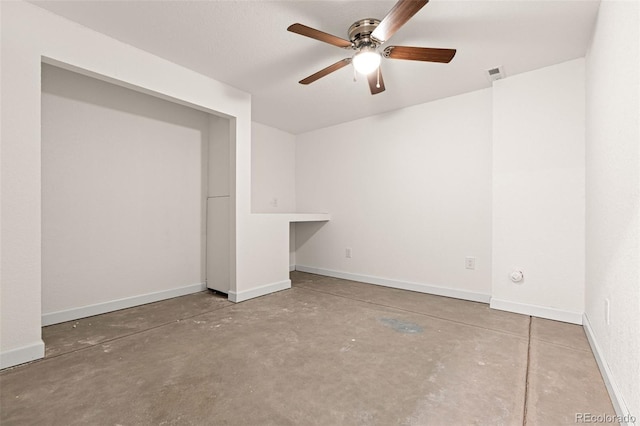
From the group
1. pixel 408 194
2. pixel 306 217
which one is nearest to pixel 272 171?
pixel 306 217

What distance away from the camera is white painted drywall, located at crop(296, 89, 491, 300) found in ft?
10.6

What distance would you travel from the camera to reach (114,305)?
9.30 feet

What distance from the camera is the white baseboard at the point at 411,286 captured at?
321cm

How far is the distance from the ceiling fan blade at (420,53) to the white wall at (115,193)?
8.40ft

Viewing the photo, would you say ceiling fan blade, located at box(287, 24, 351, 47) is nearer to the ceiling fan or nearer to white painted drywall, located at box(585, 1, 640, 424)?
the ceiling fan

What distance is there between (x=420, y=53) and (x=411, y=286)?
2.67m

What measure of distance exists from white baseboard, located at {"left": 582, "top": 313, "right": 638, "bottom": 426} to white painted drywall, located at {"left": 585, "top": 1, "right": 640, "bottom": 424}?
0.05 feet

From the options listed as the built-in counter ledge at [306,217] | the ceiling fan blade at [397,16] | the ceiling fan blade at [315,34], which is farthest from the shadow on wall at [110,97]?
the ceiling fan blade at [397,16]

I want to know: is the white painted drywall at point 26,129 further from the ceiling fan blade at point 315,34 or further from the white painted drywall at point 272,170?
the white painted drywall at point 272,170

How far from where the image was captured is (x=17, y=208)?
5.96ft

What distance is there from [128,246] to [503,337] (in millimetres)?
3524

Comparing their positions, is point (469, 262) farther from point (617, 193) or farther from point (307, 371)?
point (307, 371)

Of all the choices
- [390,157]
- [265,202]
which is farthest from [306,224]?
[390,157]

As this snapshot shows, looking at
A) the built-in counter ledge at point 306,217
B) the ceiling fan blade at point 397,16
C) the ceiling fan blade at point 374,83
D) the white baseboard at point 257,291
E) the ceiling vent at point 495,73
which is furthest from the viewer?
the built-in counter ledge at point 306,217
